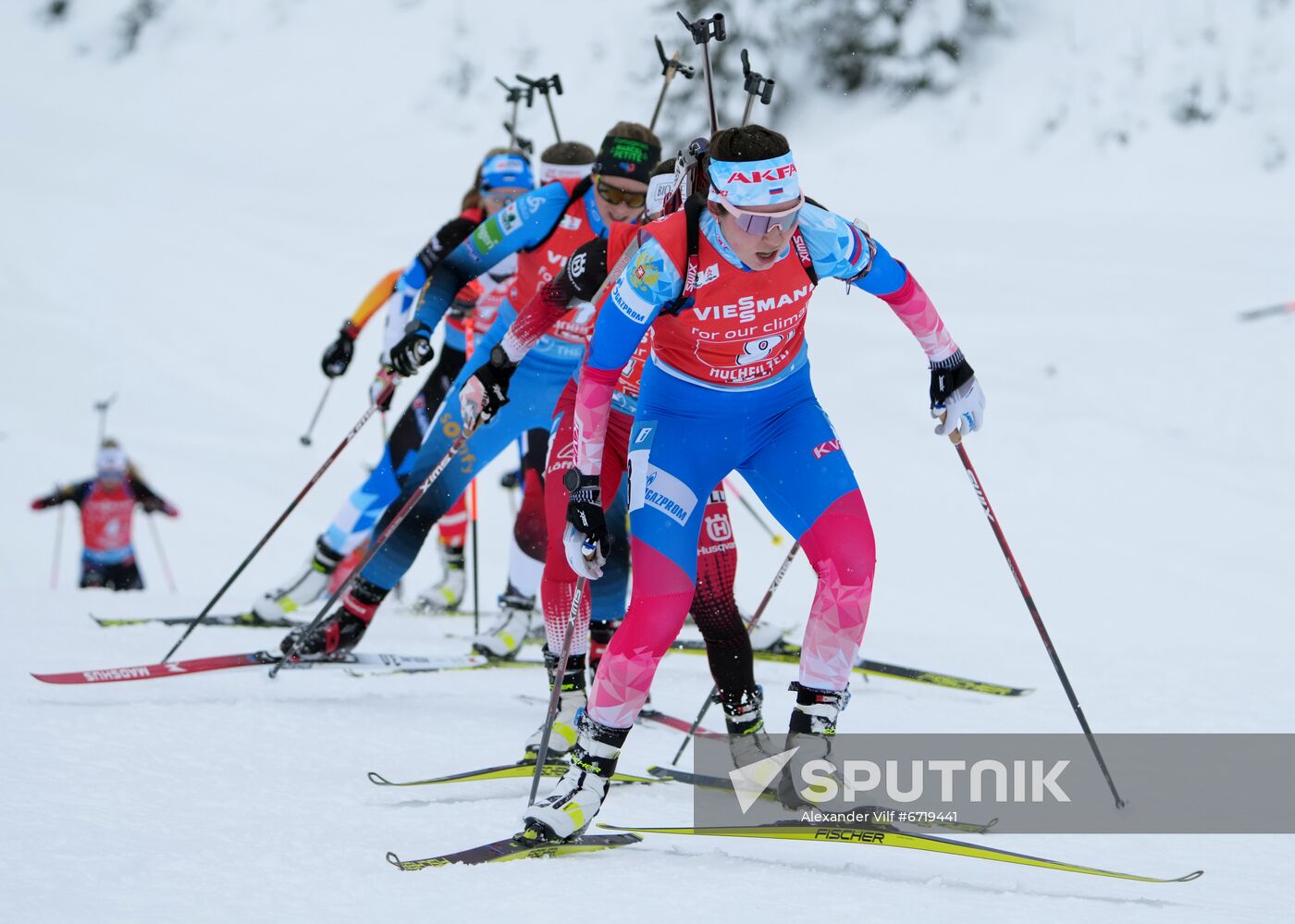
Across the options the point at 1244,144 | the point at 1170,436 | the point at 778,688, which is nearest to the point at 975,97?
the point at 1244,144

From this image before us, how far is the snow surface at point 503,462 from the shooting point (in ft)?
11.6

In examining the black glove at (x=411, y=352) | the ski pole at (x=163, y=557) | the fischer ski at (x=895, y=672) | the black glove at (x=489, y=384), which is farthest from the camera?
the ski pole at (x=163, y=557)

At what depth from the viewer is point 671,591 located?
369 centimetres

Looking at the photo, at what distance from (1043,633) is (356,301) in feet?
53.1

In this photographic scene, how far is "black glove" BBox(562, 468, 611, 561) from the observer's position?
3.64 metres

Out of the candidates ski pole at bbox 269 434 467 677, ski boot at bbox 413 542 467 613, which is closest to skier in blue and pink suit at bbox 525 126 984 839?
ski pole at bbox 269 434 467 677

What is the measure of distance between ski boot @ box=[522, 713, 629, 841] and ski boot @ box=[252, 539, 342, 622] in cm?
332

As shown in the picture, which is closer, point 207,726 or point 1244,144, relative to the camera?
point 207,726

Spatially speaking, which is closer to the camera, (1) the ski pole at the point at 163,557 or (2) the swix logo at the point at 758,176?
(2) the swix logo at the point at 758,176

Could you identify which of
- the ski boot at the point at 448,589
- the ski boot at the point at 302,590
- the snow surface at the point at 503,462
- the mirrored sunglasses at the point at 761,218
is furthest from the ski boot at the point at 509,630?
the mirrored sunglasses at the point at 761,218

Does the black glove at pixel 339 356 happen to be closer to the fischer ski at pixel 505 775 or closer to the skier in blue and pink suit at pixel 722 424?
the fischer ski at pixel 505 775

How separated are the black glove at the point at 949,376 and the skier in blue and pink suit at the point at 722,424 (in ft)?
0.65

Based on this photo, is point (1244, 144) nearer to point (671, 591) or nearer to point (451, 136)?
point (451, 136)

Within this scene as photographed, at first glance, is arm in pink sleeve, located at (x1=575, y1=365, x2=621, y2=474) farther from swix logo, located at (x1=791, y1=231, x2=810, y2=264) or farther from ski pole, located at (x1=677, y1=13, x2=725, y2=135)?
ski pole, located at (x1=677, y1=13, x2=725, y2=135)
